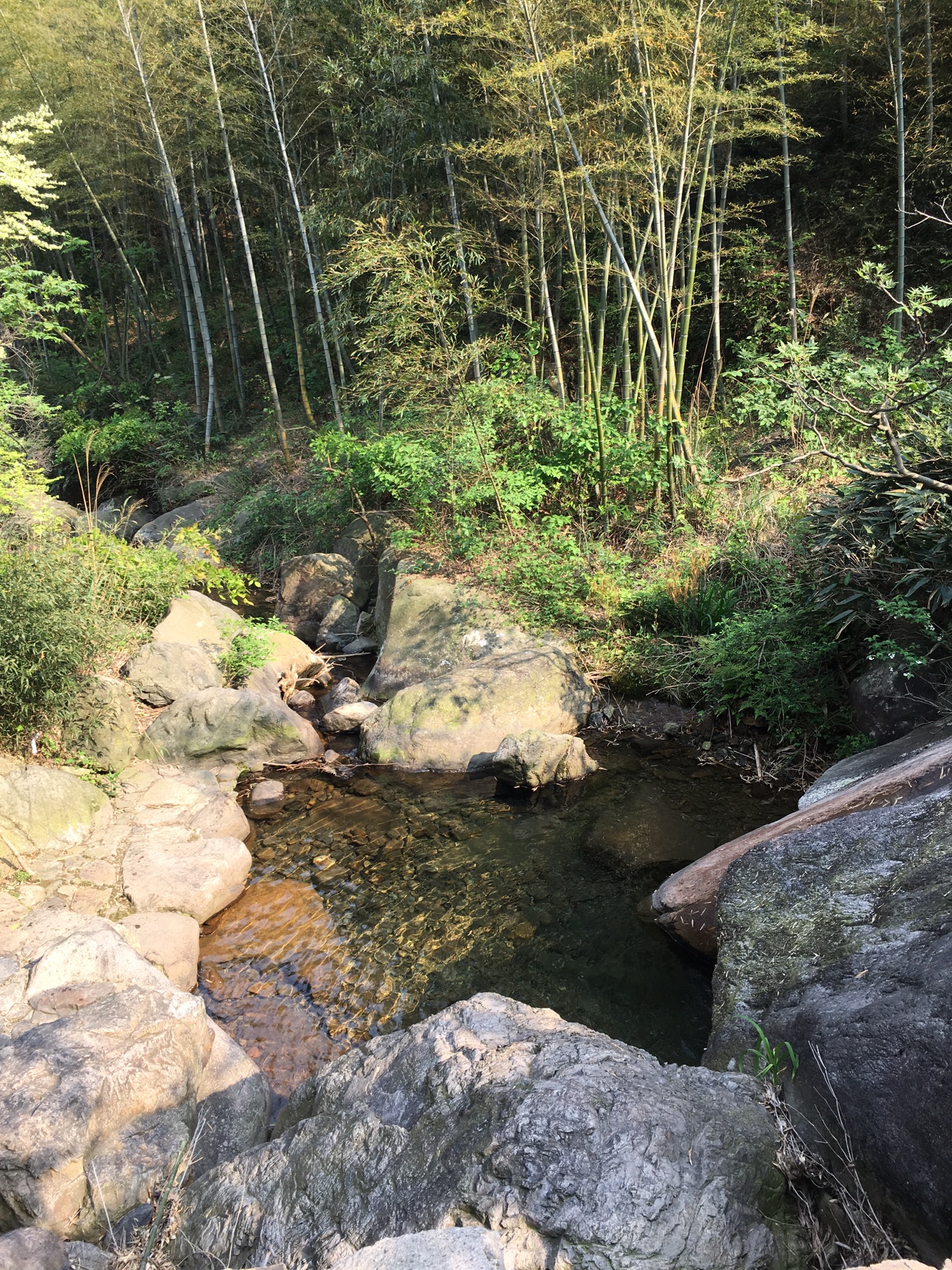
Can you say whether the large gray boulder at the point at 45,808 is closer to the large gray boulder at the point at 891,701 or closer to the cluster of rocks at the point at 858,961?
the cluster of rocks at the point at 858,961

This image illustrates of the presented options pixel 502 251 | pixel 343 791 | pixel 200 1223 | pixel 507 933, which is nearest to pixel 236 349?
pixel 502 251

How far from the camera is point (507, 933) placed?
4164 mm

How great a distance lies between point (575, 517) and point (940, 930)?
642 centimetres

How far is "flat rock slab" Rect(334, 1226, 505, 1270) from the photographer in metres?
1.38

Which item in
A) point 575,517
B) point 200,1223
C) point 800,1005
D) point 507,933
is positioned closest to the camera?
point 200,1223

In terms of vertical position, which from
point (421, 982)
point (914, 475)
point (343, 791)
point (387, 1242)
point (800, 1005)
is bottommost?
point (343, 791)

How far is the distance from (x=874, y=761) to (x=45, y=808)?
15.8 ft

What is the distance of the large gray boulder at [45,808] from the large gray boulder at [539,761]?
2.68 meters

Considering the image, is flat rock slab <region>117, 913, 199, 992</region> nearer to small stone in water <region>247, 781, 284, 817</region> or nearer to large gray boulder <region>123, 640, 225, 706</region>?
small stone in water <region>247, 781, 284, 817</region>

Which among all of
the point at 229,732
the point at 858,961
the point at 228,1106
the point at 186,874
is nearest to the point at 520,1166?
the point at 858,961

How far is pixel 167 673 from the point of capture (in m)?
6.29

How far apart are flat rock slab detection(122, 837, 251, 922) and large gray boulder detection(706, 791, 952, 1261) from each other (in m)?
2.90

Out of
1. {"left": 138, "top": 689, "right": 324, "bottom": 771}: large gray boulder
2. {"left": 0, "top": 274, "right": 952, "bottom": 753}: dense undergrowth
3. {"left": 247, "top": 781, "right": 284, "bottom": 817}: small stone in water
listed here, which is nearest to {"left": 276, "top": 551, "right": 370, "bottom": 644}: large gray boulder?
{"left": 0, "top": 274, "right": 952, "bottom": 753}: dense undergrowth

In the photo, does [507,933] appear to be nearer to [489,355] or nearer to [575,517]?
[575,517]
